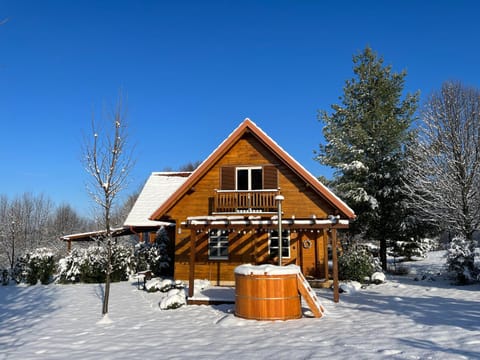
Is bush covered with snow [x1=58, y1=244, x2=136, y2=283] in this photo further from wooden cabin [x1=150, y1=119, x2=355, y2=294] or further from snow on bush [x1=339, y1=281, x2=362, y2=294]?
snow on bush [x1=339, y1=281, x2=362, y2=294]

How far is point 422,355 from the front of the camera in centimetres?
585

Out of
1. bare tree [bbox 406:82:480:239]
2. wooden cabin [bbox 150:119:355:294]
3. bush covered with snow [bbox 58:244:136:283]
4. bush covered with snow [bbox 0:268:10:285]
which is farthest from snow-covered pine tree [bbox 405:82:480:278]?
bush covered with snow [bbox 0:268:10:285]

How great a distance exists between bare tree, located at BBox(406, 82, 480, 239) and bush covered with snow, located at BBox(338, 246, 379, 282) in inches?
163

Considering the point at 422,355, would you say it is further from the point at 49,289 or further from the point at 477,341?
the point at 49,289

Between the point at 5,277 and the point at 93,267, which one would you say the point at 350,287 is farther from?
the point at 5,277

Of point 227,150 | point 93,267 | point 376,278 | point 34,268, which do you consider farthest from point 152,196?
point 376,278

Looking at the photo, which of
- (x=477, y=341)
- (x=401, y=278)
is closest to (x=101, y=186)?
(x=477, y=341)

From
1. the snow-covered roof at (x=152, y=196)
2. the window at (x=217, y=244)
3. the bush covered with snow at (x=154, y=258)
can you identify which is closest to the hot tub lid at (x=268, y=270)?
the window at (x=217, y=244)

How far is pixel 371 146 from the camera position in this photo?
1977 centimetres

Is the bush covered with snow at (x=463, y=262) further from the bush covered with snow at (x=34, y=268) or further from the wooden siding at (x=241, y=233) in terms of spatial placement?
the bush covered with snow at (x=34, y=268)

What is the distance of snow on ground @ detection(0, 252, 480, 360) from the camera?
21.0ft

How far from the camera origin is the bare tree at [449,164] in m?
16.6

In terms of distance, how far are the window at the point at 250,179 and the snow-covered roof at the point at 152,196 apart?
5.05m

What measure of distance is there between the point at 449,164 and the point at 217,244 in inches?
435
